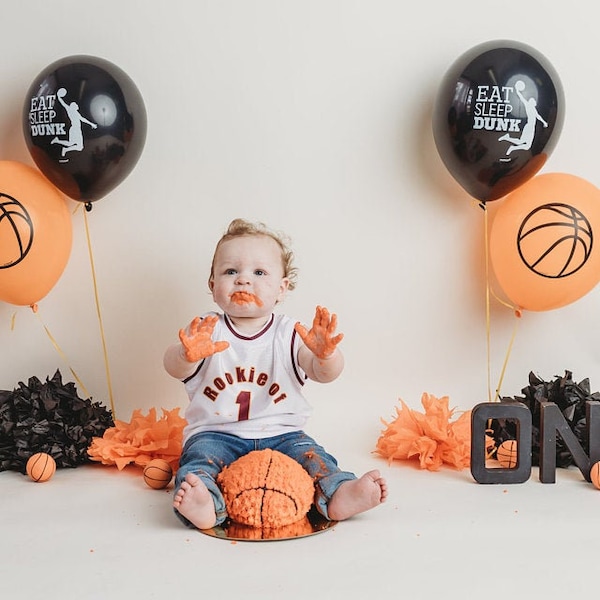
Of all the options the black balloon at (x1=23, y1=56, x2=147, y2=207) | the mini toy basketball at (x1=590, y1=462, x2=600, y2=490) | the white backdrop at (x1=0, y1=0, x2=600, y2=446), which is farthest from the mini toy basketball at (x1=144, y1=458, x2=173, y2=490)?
the mini toy basketball at (x1=590, y1=462, x2=600, y2=490)

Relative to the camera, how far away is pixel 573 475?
2.12 m

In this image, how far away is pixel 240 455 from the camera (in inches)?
76.0

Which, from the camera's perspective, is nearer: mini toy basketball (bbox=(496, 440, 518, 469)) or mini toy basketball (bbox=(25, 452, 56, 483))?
mini toy basketball (bbox=(25, 452, 56, 483))

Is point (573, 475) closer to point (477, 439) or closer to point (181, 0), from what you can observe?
point (477, 439)

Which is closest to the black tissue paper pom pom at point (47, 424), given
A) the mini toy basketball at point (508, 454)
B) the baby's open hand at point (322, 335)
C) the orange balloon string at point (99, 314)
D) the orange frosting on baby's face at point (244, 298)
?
the orange balloon string at point (99, 314)

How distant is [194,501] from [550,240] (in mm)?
1044

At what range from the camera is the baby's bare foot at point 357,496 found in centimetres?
170

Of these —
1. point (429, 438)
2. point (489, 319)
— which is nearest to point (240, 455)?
point (429, 438)

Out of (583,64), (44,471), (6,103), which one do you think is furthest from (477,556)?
(6,103)

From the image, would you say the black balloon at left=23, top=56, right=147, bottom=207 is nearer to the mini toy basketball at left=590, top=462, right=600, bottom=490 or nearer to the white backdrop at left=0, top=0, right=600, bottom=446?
the white backdrop at left=0, top=0, right=600, bottom=446

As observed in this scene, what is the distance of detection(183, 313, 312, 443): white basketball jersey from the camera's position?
1.97 m

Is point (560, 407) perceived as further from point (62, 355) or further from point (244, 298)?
point (62, 355)

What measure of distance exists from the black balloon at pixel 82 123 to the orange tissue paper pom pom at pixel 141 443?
0.56m

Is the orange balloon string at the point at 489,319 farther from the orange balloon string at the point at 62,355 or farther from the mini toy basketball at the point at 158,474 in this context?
the orange balloon string at the point at 62,355
